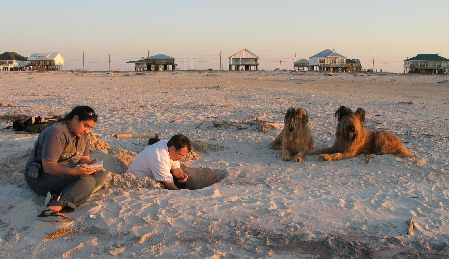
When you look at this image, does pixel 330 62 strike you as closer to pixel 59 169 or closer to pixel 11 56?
pixel 11 56

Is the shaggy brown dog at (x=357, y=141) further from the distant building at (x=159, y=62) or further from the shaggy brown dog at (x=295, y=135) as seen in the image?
the distant building at (x=159, y=62)

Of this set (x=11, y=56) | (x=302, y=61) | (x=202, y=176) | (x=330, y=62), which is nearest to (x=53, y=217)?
(x=202, y=176)

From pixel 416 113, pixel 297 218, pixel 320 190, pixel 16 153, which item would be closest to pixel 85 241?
pixel 297 218

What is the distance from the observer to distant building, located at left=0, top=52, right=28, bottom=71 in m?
78.9

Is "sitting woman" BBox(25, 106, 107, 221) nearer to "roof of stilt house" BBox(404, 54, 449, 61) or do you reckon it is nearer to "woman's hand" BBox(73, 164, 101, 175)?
"woman's hand" BBox(73, 164, 101, 175)

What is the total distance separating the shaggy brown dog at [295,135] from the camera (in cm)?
736

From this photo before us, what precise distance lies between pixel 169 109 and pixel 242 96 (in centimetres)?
536

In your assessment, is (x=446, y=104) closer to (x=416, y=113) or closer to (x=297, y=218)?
(x=416, y=113)

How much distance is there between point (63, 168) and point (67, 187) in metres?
0.22

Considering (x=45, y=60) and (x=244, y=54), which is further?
(x=45, y=60)

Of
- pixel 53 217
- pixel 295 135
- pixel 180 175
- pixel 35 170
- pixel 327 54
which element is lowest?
pixel 53 217

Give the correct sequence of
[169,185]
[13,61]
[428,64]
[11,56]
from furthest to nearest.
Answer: [11,56] → [13,61] → [428,64] → [169,185]

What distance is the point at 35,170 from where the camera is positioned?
4.57 m

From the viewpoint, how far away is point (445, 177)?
5.96 m
